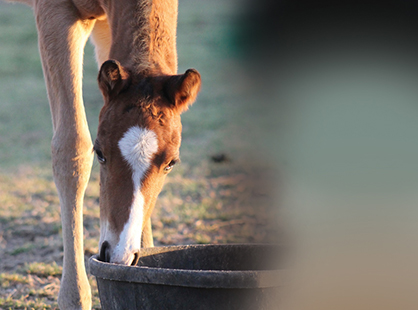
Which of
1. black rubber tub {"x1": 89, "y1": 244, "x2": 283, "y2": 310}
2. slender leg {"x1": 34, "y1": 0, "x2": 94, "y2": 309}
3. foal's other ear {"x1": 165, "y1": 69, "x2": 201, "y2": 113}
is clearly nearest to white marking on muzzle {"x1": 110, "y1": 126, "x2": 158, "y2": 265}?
black rubber tub {"x1": 89, "y1": 244, "x2": 283, "y2": 310}

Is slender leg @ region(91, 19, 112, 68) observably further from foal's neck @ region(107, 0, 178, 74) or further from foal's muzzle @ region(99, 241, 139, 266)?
foal's muzzle @ region(99, 241, 139, 266)

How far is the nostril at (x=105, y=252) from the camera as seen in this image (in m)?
2.45

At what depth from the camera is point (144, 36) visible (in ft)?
10.1

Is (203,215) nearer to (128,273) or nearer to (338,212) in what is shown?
(128,273)

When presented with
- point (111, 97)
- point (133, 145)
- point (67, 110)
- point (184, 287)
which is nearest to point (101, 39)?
point (67, 110)

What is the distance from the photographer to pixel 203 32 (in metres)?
18.7

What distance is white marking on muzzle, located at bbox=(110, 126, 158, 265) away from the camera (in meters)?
2.40

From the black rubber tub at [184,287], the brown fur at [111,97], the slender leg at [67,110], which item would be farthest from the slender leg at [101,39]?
the black rubber tub at [184,287]

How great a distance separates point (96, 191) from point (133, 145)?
13.0ft

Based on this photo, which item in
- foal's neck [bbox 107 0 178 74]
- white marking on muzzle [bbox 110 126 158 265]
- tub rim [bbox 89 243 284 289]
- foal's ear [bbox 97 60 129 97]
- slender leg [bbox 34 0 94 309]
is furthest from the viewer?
slender leg [bbox 34 0 94 309]

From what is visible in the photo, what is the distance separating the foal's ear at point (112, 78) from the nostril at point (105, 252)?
84 cm

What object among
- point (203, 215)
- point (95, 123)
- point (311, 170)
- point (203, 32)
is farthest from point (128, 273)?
point (203, 32)

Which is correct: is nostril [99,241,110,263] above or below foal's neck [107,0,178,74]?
below

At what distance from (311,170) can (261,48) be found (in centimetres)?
57
